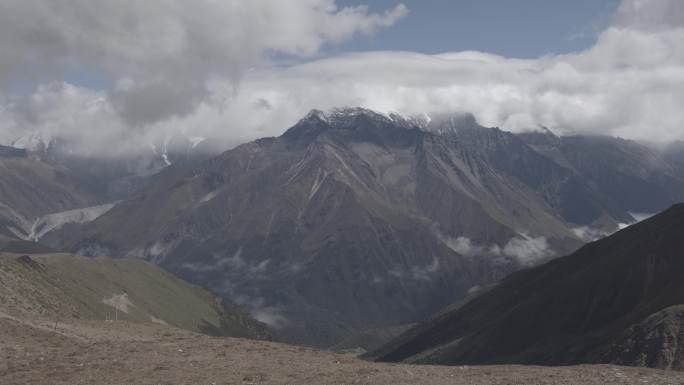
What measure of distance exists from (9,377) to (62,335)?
701 inches

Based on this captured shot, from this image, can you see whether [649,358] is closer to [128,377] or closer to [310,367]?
[310,367]

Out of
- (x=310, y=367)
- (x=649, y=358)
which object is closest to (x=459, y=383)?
(x=310, y=367)

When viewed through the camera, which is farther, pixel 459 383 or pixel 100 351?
pixel 100 351

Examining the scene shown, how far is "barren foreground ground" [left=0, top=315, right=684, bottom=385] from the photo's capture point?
52.6 meters

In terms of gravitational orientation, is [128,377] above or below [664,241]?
below

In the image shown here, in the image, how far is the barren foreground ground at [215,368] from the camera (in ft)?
173

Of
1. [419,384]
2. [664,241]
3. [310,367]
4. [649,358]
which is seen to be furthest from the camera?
[664,241]

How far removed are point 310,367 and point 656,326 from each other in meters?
79.8

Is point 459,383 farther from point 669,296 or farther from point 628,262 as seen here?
point 628,262

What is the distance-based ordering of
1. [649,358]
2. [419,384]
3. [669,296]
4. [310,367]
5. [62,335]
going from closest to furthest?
[419,384] < [310,367] < [62,335] < [649,358] < [669,296]

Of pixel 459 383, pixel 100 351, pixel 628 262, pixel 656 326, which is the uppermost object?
pixel 628 262

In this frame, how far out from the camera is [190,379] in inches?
2077

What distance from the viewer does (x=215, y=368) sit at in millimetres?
56312

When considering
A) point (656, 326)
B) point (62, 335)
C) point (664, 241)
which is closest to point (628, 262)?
point (664, 241)
